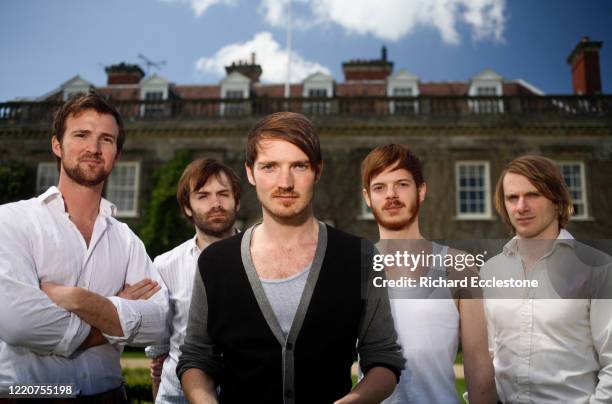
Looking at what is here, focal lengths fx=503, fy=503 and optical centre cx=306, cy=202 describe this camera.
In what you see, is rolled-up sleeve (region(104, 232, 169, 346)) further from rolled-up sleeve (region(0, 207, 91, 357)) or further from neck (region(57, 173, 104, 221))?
neck (region(57, 173, 104, 221))

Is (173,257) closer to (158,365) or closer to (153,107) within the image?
(158,365)

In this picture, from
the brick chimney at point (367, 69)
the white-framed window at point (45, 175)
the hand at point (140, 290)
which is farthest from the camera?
the brick chimney at point (367, 69)

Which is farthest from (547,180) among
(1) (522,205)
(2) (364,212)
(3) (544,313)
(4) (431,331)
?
(2) (364,212)

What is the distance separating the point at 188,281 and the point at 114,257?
2.10 ft

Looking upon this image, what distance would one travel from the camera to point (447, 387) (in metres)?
2.31

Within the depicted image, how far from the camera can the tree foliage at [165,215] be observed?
15.1m

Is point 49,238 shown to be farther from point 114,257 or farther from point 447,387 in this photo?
point 447,387

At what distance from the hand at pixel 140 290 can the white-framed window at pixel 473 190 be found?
45.1 ft

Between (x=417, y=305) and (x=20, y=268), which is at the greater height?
(x=20, y=268)

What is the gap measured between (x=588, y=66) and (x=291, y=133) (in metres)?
18.7

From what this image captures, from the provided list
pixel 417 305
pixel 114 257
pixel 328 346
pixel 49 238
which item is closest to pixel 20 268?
pixel 49 238

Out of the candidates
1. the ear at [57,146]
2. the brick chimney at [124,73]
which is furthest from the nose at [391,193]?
the brick chimney at [124,73]

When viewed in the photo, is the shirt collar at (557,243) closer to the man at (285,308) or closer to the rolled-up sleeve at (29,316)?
the man at (285,308)

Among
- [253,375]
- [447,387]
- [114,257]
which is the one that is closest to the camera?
[253,375]
